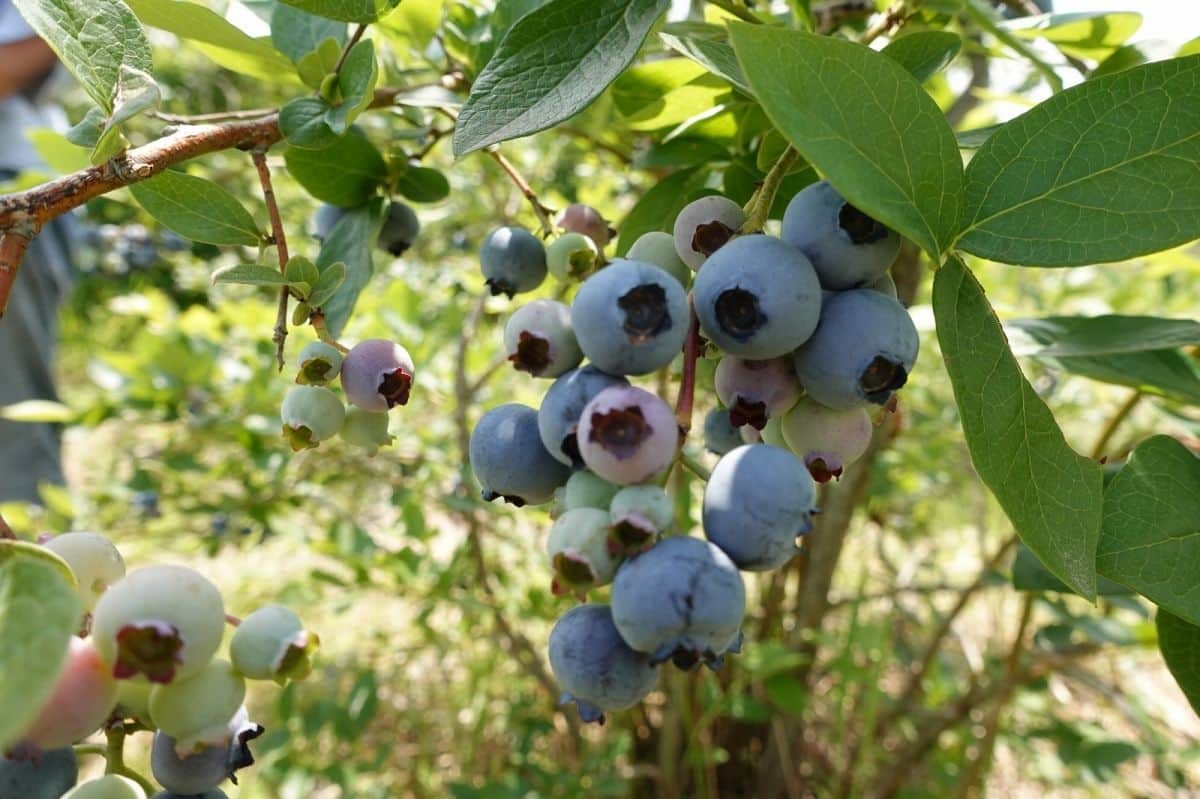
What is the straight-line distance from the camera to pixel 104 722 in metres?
0.49

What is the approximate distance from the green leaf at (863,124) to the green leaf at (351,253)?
0.41m

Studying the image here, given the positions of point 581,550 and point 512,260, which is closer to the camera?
point 581,550

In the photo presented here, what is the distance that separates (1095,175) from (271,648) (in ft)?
1.88

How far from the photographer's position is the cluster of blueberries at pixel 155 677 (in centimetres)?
43

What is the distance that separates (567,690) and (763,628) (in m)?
1.64

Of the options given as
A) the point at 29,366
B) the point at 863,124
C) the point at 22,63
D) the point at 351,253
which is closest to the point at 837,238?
the point at 863,124

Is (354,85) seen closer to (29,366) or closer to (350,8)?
(350,8)

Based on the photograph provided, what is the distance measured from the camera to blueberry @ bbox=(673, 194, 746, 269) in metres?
0.54

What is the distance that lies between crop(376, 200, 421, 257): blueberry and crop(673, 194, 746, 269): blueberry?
405 mm

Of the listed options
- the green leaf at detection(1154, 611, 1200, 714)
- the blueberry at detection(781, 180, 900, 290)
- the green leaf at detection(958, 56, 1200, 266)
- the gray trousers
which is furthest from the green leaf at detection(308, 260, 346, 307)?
the gray trousers

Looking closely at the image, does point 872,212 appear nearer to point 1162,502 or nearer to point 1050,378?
point 1162,502

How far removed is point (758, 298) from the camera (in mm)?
454

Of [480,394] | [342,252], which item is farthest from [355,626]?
[342,252]

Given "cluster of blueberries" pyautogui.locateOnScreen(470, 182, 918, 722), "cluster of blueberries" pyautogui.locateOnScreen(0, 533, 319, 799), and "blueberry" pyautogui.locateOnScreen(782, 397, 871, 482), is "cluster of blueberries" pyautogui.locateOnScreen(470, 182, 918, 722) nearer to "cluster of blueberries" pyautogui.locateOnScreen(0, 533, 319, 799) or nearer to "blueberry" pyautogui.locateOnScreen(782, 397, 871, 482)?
"blueberry" pyautogui.locateOnScreen(782, 397, 871, 482)
